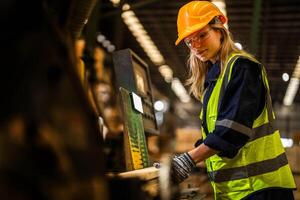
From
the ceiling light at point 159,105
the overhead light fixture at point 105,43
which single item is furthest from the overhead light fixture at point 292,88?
the ceiling light at point 159,105

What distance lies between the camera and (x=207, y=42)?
8.79ft

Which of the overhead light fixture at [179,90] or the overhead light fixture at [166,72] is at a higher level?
the overhead light fixture at [179,90]

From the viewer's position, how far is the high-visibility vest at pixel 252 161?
2428 millimetres

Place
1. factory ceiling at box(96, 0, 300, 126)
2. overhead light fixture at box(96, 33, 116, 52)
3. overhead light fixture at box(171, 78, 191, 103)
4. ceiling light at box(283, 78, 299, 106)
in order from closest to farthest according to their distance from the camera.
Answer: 1. factory ceiling at box(96, 0, 300, 126)
2. overhead light fixture at box(96, 33, 116, 52)
3. ceiling light at box(283, 78, 299, 106)
4. overhead light fixture at box(171, 78, 191, 103)

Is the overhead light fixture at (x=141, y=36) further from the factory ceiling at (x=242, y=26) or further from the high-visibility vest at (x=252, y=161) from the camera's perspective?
the high-visibility vest at (x=252, y=161)

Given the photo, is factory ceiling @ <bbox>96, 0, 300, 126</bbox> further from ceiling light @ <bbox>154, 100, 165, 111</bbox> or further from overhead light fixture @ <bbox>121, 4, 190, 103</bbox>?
ceiling light @ <bbox>154, 100, 165, 111</bbox>

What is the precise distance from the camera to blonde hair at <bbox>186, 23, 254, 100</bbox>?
2.66 meters

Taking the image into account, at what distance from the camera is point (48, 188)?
0.76 meters

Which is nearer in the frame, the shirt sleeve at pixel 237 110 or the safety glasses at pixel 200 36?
the shirt sleeve at pixel 237 110

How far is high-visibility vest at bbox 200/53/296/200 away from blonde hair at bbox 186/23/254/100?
0.33ft

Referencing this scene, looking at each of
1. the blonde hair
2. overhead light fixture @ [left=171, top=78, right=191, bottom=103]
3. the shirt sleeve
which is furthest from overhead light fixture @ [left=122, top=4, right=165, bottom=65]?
the shirt sleeve

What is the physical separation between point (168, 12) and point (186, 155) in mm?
6861

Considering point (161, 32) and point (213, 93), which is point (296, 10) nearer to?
point (161, 32)

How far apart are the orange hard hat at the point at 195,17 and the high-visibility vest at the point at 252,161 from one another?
306mm
